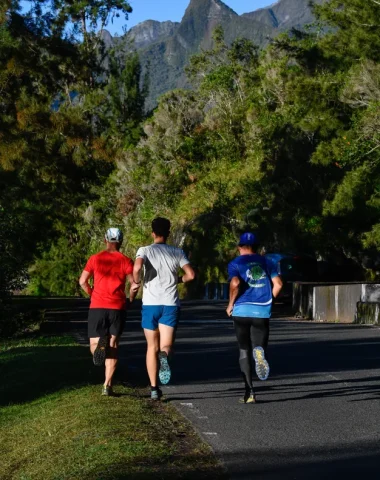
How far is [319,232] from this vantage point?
40875 millimetres

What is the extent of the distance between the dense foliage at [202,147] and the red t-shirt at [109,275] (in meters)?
14.2

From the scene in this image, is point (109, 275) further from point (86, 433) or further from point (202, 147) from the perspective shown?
point (202, 147)

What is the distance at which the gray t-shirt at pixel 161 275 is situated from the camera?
35.2ft

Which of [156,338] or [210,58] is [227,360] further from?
[210,58]

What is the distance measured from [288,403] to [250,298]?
3.98ft

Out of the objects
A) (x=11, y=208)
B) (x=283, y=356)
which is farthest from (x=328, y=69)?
(x=283, y=356)

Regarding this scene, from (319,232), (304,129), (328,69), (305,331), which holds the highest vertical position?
(328,69)

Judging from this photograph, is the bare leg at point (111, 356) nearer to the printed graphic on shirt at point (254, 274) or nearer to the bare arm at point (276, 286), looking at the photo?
A: the printed graphic on shirt at point (254, 274)

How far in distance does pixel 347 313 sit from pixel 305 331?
5530 millimetres

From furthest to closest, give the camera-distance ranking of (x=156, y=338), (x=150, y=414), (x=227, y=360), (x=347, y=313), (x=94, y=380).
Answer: (x=347, y=313), (x=227, y=360), (x=94, y=380), (x=156, y=338), (x=150, y=414)

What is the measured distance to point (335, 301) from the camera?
2873cm

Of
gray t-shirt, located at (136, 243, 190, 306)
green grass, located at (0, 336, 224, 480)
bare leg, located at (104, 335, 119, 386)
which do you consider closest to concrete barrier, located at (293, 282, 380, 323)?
green grass, located at (0, 336, 224, 480)

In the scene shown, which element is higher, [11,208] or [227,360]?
[11,208]

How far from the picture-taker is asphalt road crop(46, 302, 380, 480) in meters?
7.79
